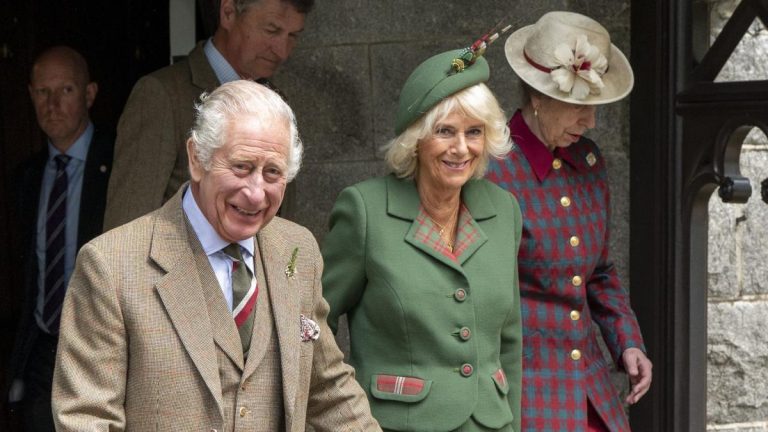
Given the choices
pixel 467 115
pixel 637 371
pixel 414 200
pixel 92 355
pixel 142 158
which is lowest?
pixel 637 371

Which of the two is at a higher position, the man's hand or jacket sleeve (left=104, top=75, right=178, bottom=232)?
jacket sleeve (left=104, top=75, right=178, bottom=232)

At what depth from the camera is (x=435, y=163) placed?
351 centimetres

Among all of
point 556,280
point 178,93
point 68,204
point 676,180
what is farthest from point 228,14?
point 676,180

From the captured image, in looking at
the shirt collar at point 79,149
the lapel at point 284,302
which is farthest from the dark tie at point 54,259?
the lapel at point 284,302

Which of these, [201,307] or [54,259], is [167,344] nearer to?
[201,307]

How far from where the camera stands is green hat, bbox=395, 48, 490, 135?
11.4 ft

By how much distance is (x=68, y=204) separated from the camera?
451 cm

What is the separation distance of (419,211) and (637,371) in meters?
0.83

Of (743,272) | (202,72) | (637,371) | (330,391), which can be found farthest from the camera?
(743,272)

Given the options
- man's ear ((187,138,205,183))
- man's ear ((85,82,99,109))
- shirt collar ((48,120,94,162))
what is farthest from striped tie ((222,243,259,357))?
man's ear ((85,82,99,109))

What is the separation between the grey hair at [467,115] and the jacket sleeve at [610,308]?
1.73 feet

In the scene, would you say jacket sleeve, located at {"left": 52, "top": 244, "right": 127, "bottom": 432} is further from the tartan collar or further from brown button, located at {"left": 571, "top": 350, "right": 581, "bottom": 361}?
brown button, located at {"left": 571, "top": 350, "right": 581, "bottom": 361}

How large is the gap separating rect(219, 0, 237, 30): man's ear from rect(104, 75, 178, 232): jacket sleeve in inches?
12.5

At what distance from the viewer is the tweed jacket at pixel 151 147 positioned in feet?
12.5
